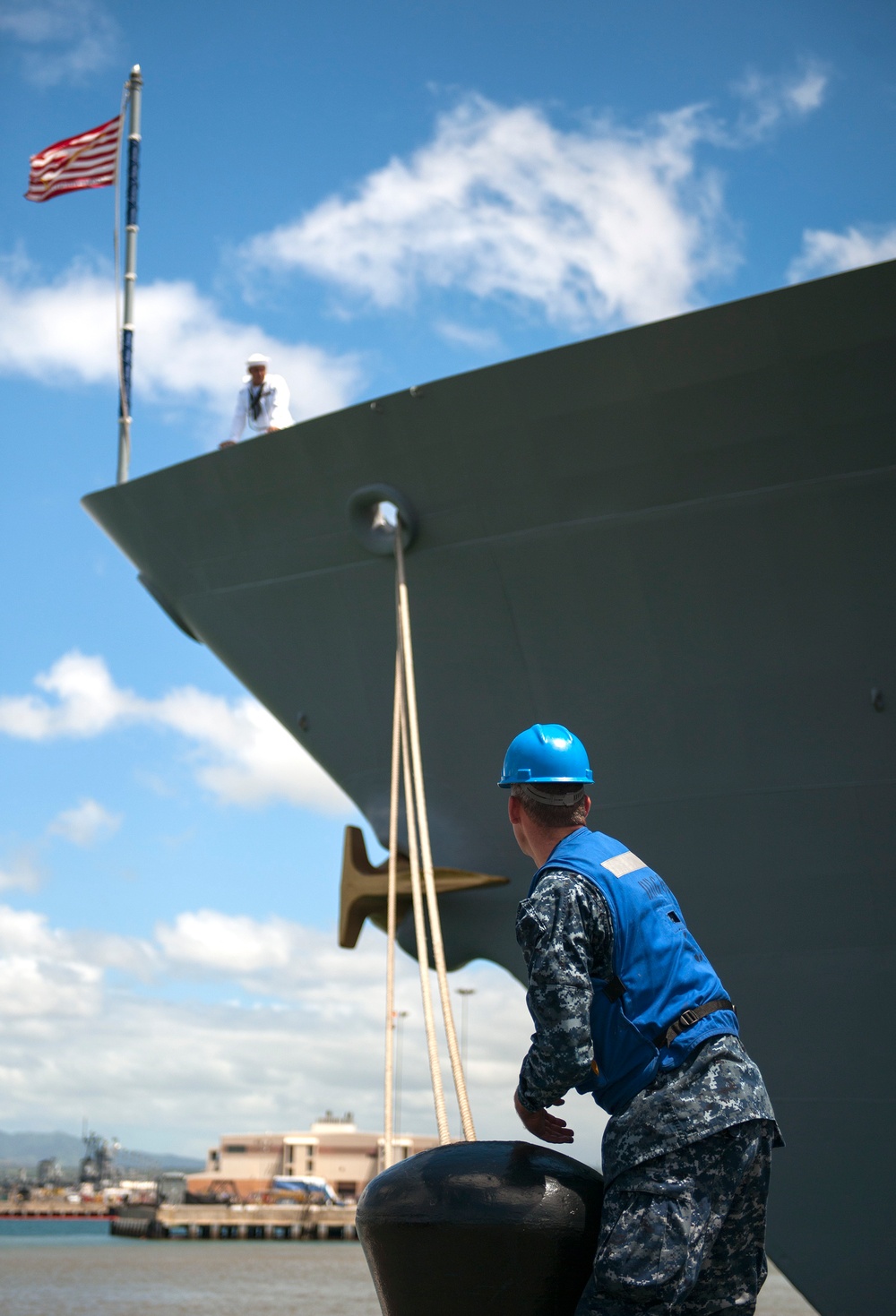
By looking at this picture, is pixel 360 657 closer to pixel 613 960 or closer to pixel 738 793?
pixel 738 793

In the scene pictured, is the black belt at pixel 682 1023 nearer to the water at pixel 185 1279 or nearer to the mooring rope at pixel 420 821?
the mooring rope at pixel 420 821

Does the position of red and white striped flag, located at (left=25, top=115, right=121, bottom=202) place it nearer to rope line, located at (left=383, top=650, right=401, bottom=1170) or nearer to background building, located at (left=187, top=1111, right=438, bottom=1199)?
rope line, located at (left=383, top=650, right=401, bottom=1170)

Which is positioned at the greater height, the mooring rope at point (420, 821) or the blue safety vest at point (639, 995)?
the mooring rope at point (420, 821)

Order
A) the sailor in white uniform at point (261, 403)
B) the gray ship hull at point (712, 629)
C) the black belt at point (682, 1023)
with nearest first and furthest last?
the black belt at point (682, 1023) → the gray ship hull at point (712, 629) → the sailor in white uniform at point (261, 403)

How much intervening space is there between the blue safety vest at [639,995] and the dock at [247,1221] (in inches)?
3038

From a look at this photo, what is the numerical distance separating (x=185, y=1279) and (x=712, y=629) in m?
43.6

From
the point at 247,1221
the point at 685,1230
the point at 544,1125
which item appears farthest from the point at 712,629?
the point at 247,1221

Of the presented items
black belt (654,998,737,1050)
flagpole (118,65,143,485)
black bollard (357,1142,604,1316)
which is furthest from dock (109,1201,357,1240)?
black belt (654,998,737,1050)

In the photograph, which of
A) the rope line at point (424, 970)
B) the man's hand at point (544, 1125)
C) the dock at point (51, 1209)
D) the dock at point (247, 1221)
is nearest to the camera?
the man's hand at point (544, 1125)

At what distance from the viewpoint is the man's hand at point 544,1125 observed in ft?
8.59

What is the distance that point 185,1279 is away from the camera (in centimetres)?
4391

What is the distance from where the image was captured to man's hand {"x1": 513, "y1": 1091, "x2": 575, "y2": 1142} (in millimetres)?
2619

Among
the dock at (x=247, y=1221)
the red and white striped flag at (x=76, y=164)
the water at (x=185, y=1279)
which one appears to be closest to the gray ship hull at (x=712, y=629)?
the red and white striped flag at (x=76, y=164)

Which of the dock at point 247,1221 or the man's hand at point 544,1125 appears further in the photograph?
the dock at point 247,1221
